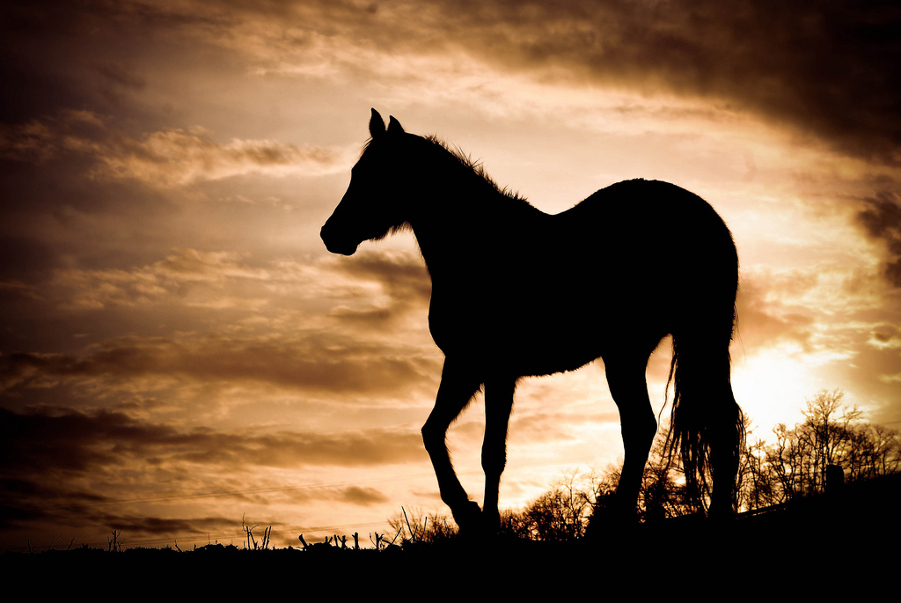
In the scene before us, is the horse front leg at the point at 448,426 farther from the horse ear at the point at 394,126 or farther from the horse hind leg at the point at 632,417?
the horse ear at the point at 394,126

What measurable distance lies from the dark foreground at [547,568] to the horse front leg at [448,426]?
71.0 inches

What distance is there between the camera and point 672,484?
2692 centimetres

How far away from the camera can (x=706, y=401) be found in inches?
239

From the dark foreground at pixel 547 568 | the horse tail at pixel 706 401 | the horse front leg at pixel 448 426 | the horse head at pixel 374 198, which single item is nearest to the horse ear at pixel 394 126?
the horse head at pixel 374 198

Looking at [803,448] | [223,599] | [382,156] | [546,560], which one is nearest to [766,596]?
[546,560]

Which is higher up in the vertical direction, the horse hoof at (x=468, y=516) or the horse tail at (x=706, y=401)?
the horse tail at (x=706, y=401)

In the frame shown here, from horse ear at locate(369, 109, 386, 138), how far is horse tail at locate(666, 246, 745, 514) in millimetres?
3544

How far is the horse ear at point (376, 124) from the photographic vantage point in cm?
660

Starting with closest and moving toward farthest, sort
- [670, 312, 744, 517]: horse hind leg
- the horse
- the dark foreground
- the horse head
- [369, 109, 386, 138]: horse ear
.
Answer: the dark foreground, the horse, [670, 312, 744, 517]: horse hind leg, the horse head, [369, 109, 386, 138]: horse ear

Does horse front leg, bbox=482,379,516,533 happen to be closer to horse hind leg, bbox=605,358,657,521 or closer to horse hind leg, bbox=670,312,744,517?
horse hind leg, bbox=605,358,657,521

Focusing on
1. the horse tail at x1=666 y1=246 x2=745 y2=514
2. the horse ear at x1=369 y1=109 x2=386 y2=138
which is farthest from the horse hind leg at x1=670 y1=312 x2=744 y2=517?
the horse ear at x1=369 y1=109 x2=386 y2=138

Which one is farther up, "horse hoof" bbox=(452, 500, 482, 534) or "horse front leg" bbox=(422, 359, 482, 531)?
"horse front leg" bbox=(422, 359, 482, 531)

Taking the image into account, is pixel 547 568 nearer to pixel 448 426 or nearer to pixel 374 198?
pixel 448 426

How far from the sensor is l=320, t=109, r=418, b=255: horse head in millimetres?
6371
